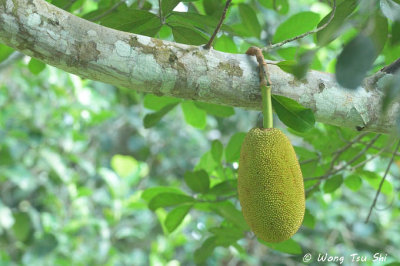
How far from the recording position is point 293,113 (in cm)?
82

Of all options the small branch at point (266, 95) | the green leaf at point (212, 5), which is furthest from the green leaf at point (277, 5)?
the small branch at point (266, 95)

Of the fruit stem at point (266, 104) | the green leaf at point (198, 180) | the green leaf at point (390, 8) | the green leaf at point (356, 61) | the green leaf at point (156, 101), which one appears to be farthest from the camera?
the green leaf at point (156, 101)

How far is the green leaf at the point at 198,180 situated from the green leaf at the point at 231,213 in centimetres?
6

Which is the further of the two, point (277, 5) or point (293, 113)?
point (277, 5)

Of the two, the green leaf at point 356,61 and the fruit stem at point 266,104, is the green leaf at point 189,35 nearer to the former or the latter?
the fruit stem at point 266,104

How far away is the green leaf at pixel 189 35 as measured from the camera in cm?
98

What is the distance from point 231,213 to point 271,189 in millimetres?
444

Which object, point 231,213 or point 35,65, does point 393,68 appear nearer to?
point 231,213

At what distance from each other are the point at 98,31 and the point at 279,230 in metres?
0.41

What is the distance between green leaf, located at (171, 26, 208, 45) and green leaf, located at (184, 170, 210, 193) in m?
0.30

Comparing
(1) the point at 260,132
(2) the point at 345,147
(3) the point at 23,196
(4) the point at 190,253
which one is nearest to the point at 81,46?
(1) the point at 260,132

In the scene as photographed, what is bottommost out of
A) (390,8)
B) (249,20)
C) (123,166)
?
(123,166)

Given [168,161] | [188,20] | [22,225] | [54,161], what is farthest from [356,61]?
[168,161]

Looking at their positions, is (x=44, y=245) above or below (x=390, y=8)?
below
